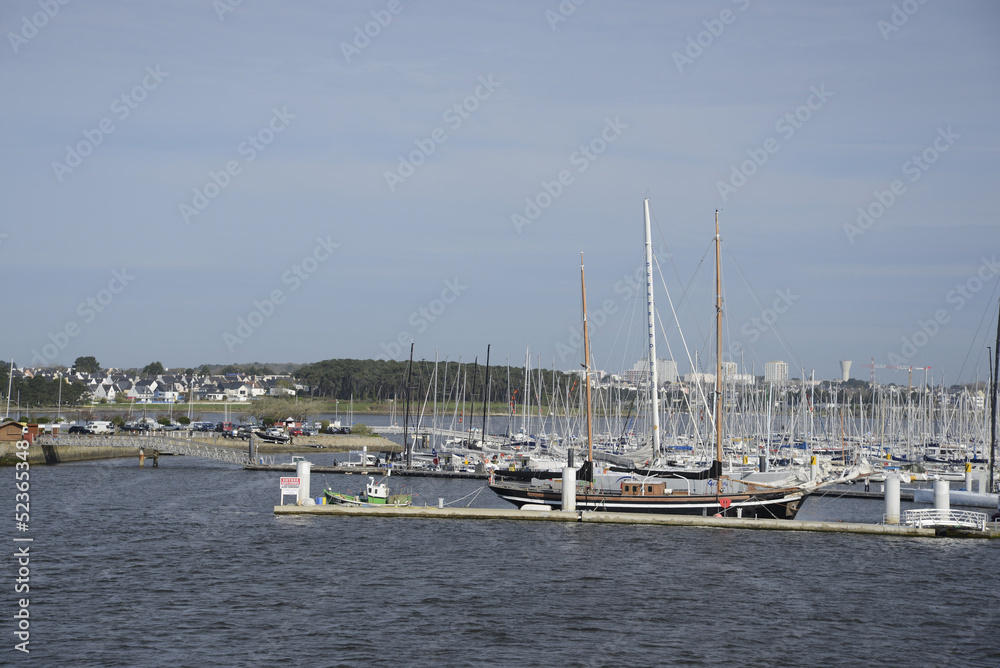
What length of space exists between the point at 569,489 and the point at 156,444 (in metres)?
52.3

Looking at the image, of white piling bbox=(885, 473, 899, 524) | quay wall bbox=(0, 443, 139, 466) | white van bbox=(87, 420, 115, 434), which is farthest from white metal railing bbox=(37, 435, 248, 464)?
white piling bbox=(885, 473, 899, 524)

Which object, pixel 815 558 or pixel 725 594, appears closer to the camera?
pixel 725 594

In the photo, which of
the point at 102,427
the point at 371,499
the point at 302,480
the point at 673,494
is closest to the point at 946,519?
the point at 673,494

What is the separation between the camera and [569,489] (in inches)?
2053

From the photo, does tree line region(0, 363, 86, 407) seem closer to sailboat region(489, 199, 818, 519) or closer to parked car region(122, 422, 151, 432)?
parked car region(122, 422, 151, 432)

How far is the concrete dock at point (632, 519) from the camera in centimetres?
4856

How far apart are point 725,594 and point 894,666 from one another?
8.90m

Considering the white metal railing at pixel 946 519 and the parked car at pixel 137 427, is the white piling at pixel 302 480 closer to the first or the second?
the white metal railing at pixel 946 519

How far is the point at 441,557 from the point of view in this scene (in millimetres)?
42438

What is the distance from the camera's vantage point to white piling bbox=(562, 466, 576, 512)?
5200 cm

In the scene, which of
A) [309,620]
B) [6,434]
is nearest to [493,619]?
[309,620]

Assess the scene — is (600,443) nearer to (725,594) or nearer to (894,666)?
(725,594)

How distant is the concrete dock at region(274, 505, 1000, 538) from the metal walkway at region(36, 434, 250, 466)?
38311 millimetres

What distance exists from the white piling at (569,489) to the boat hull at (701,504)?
1.87 meters
